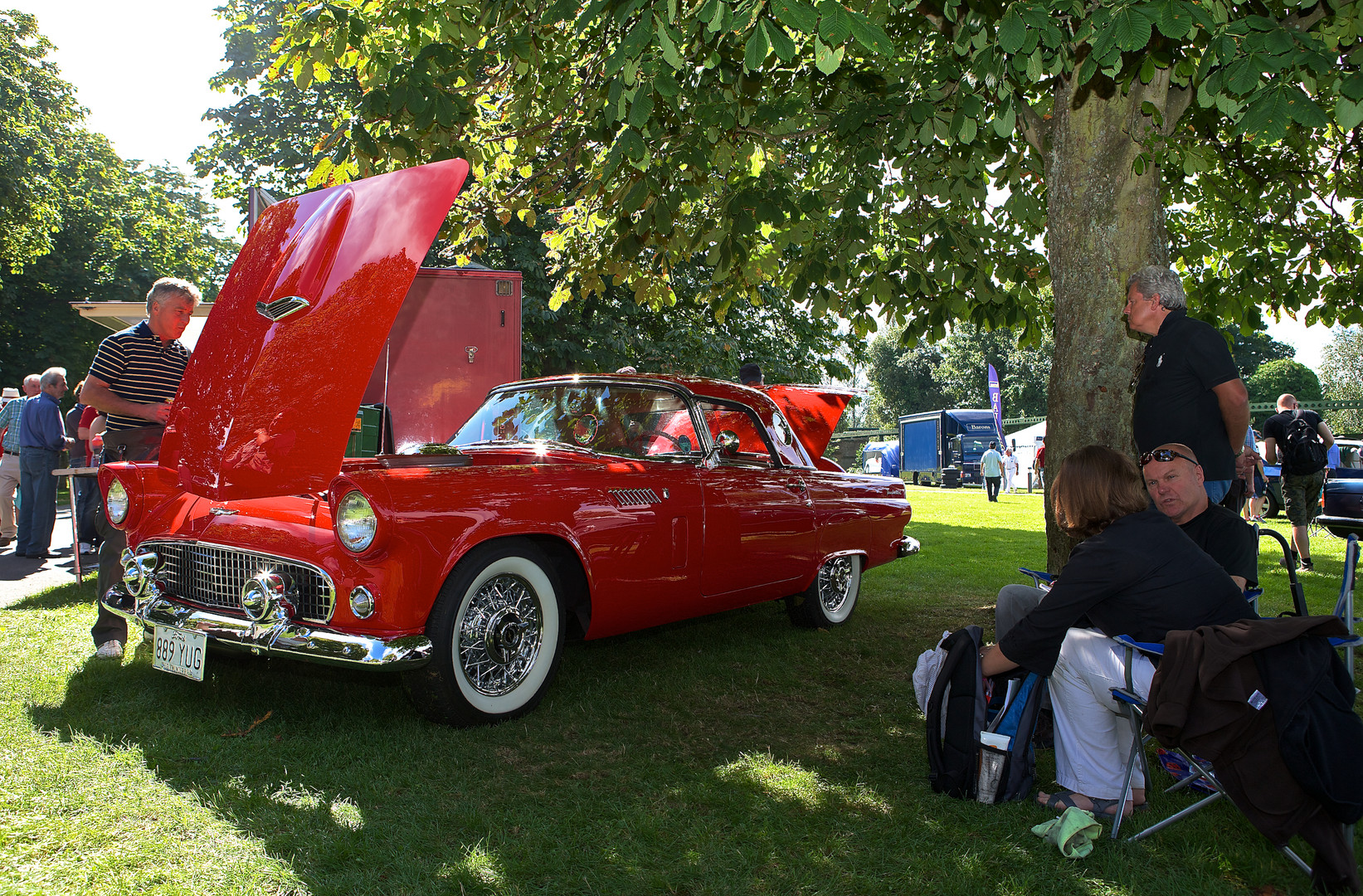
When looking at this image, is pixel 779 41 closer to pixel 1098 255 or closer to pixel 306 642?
pixel 1098 255

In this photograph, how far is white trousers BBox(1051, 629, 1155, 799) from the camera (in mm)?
2754

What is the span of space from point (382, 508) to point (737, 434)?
90.3 inches

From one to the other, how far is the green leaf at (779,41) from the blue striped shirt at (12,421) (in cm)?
889

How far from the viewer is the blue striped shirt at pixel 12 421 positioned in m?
8.98

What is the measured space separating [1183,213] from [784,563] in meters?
5.89

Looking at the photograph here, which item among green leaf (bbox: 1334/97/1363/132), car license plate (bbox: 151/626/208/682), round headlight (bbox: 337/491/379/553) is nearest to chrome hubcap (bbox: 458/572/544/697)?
round headlight (bbox: 337/491/379/553)

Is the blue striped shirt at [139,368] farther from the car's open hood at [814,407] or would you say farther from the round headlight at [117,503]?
the car's open hood at [814,407]

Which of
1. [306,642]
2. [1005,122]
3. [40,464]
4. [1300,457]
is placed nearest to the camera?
[306,642]

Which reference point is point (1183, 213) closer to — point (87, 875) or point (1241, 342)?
point (87, 875)

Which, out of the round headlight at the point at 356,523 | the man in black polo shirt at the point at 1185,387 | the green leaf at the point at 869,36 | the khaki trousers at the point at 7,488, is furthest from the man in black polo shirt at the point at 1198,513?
the khaki trousers at the point at 7,488

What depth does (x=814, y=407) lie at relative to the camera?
25.5 ft

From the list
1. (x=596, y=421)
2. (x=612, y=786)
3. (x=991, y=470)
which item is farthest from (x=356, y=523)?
(x=991, y=470)

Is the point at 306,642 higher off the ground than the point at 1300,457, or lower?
lower

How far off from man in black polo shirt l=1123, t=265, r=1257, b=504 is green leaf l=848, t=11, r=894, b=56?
1797mm
